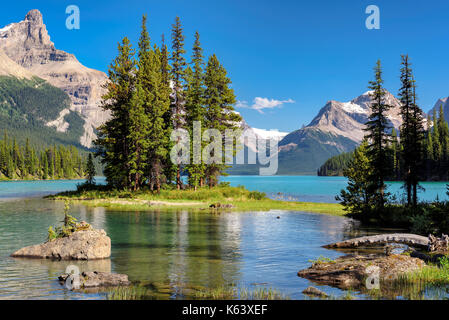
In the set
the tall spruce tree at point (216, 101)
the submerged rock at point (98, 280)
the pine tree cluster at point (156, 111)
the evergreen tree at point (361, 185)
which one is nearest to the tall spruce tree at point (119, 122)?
the pine tree cluster at point (156, 111)

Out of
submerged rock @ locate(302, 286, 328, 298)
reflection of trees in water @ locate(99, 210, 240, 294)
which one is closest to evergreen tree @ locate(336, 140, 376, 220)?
reflection of trees in water @ locate(99, 210, 240, 294)

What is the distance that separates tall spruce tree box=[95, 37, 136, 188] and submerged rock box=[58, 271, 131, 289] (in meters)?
50.6

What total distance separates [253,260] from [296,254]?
2.95 meters

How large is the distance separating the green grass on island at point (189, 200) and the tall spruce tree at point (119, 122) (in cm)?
372

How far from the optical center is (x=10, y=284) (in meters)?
13.9

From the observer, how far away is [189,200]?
57.7m

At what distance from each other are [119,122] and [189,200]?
18994 mm

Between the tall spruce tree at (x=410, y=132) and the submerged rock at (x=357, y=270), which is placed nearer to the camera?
the submerged rock at (x=357, y=270)

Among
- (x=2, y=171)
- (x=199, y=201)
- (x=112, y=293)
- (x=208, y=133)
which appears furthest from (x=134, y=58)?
(x=2, y=171)

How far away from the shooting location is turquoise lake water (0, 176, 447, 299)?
46.9 feet

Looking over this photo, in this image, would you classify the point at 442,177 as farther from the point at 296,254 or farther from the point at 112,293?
the point at 112,293

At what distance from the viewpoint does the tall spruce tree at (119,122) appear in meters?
64.4

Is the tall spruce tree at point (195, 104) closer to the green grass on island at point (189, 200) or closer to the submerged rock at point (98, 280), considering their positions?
the green grass on island at point (189, 200)
